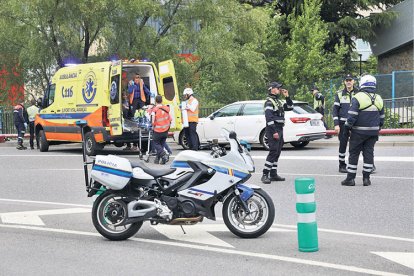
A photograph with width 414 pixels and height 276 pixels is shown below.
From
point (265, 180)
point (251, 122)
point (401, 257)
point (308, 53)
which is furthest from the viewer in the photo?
point (308, 53)

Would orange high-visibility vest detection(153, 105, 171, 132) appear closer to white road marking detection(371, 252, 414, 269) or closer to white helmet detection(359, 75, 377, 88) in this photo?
white helmet detection(359, 75, 377, 88)

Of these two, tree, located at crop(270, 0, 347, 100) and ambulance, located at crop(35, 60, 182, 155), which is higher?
Result: tree, located at crop(270, 0, 347, 100)

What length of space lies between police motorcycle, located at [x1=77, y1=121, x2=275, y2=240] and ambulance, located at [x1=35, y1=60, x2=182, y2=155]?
1077 cm

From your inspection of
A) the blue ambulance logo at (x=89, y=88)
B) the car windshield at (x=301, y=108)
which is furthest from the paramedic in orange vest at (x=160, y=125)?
the car windshield at (x=301, y=108)

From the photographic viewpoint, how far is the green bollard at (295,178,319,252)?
7.55 meters

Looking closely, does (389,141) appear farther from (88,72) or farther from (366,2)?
(366,2)

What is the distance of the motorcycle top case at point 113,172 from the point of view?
823cm

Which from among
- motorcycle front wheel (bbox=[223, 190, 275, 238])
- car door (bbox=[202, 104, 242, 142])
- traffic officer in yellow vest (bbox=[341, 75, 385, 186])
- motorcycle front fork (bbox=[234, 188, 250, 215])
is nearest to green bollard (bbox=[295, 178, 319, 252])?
motorcycle front wheel (bbox=[223, 190, 275, 238])

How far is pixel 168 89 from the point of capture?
67.3 ft

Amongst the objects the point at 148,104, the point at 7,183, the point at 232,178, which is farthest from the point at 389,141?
the point at 232,178

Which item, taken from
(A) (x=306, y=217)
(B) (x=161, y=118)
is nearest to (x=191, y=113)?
(B) (x=161, y=118)

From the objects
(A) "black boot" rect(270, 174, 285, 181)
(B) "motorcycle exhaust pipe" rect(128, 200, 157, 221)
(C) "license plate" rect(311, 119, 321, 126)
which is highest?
(C) "license plate" rect(311, 119, 321, 126)

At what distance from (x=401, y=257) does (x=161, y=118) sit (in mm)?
10752

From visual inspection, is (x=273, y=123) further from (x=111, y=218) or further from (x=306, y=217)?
(x=306, y=217)
